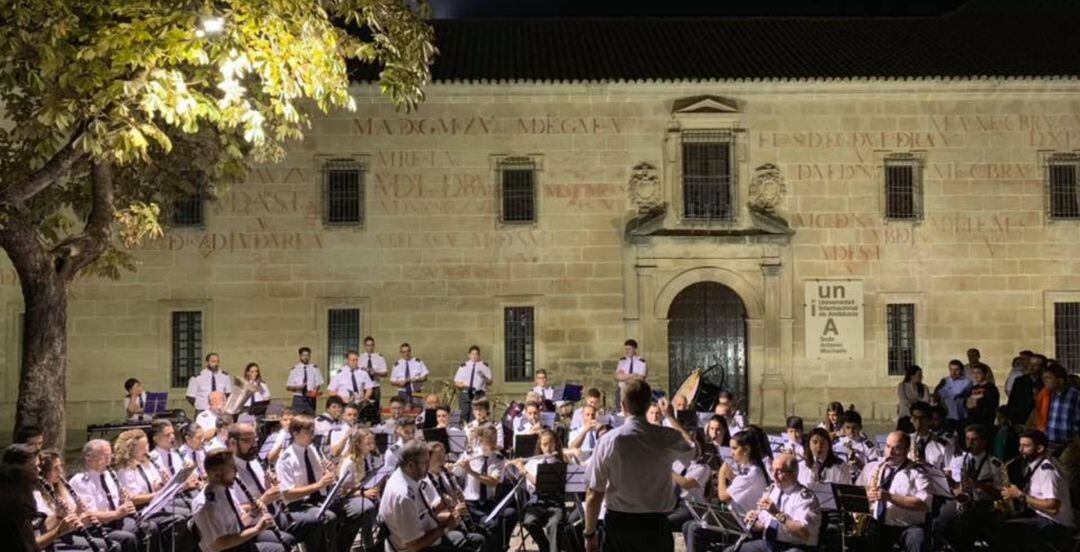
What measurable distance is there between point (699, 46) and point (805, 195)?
4.52 metres

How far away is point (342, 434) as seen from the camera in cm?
1347

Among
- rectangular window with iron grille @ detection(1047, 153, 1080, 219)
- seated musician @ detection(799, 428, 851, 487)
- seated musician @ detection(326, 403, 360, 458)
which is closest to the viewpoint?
seated musician @ detection(799, 428, 851, 487)

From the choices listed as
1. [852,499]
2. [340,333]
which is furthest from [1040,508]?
[340,333]

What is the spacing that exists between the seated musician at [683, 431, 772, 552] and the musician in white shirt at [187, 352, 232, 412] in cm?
1068

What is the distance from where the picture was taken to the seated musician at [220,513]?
8.52m

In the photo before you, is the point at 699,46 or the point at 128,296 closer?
the point at 128,296

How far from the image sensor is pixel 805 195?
74.6 ft

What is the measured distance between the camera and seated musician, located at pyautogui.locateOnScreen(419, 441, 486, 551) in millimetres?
9547

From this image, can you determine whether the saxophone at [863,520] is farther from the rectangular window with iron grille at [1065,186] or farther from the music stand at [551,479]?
the rectangular window with iron grille at [1065,186]

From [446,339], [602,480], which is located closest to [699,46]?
[446,339]

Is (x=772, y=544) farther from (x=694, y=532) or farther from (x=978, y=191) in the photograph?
(x=978, y=191)

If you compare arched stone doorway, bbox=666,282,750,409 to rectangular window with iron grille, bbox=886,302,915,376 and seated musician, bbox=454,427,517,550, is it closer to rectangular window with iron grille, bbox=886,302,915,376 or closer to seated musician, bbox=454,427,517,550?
rectangular window with iron grille, bbox=886,302,915,376

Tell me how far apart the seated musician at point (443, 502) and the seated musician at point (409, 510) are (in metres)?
0.28

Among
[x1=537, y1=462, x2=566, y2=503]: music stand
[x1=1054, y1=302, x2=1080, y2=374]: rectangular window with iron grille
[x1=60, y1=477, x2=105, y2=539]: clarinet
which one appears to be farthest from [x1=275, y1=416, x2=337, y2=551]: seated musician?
[x1=1054, y1=302, x2=1080, y2=374]: rectangular window with iron grille
